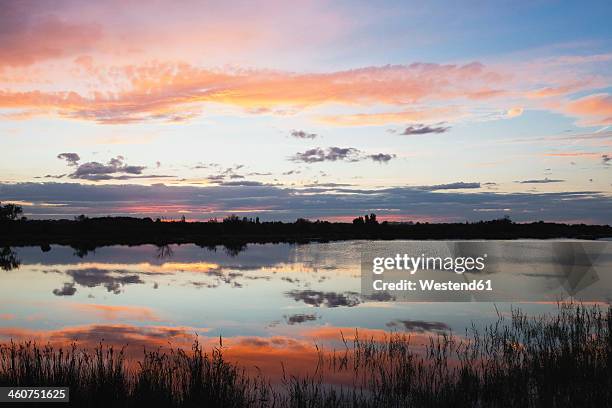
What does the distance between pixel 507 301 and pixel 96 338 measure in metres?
17.8

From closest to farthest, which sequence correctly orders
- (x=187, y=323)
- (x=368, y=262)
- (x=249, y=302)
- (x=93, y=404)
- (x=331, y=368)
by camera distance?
(x=93, y=404)
(x=331, y=368)
(x=187, y=323)
(x=249, y=302)
(x=368, y=262)

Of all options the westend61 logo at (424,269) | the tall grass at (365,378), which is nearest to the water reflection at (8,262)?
the westend61 logo at (424,269)

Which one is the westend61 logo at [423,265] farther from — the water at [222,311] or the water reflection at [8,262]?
the water reflection at [8,262]

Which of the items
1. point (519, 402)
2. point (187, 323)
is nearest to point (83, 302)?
point (187, 323)

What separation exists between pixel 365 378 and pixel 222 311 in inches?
443

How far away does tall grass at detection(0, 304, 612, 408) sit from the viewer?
10594mm

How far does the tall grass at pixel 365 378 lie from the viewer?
34.8 ft

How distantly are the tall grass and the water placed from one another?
5.35 feet

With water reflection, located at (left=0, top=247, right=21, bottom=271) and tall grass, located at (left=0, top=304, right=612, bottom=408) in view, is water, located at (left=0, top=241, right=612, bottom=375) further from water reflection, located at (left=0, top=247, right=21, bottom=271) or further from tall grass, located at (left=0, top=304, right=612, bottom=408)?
water reflection, located at (left=0, top=247, right=21, bottom=271)

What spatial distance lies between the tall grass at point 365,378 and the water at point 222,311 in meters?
1.63

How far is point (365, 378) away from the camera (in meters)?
13.1

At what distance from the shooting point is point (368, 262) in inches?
1818

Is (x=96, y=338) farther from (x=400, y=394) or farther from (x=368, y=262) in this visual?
(x=368, y=262)

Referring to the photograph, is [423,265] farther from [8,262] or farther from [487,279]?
[8,262]
